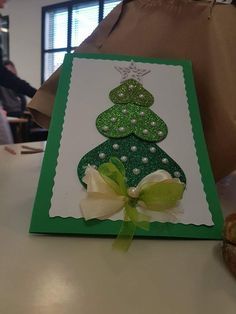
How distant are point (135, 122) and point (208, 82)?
12cm

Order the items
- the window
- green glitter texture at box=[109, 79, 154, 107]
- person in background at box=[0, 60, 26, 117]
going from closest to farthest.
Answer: green glitter texture at box=[109, 79, 154, 107] → person in background at box=[0, 60, 26, 117] → the window

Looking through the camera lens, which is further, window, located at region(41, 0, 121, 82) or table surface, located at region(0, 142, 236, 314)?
window, located at region(41, 0, 121, 82)

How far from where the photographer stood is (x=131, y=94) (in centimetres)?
43

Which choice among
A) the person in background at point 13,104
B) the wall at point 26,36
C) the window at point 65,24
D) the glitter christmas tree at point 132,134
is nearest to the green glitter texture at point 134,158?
the glitter christmas tree at point 132,134

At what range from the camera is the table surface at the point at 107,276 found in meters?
0.22

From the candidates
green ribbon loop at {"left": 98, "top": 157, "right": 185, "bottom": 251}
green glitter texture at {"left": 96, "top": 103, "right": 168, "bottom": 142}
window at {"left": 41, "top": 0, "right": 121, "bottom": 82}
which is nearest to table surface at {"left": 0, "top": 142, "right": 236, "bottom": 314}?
green ribbon loop at {"left": 98, "top": 157, "right": 185, "bottom": 251}

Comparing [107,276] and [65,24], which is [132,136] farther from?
[65,24]

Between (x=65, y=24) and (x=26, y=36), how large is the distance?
81 cm

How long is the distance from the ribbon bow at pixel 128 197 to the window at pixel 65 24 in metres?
4.03

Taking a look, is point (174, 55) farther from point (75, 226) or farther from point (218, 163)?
point (75, 226)

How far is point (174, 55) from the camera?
0.48 m

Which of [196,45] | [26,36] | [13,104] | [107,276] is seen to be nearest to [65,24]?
[26,36]

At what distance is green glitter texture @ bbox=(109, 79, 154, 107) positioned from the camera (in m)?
0.42

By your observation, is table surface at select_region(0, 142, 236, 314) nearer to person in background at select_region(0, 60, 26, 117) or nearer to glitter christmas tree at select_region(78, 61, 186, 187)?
glitter christmas tree at select_region(78, 61, 186, 187)
